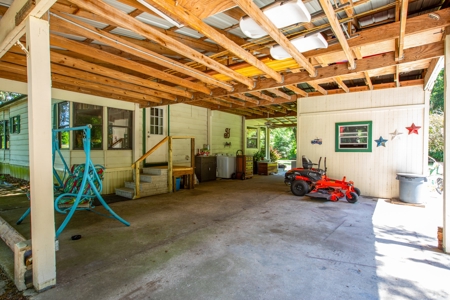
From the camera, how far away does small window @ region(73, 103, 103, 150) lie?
19.6ft

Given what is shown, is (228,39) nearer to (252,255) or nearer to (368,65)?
(368,65)

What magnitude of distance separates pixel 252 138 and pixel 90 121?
8.53 m

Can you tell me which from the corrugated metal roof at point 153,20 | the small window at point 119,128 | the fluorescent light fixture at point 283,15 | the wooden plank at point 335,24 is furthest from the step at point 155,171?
the wooden plank at point 335,24

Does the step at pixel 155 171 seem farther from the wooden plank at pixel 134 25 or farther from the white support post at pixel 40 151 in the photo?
the white support post at pixel 40 151

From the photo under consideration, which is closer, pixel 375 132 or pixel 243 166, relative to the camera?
pixel 375 132

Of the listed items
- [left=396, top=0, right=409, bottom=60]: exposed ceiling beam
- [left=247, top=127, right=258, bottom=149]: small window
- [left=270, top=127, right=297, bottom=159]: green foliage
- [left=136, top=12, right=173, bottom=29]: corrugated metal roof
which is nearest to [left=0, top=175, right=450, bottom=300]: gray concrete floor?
[left=396, top=0, right=409, bottom=60]: exposed ceiling beam

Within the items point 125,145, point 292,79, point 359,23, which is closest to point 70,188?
point 125,145

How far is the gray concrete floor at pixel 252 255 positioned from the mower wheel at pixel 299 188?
116 cm

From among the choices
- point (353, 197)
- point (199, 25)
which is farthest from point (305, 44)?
point (353, 197)

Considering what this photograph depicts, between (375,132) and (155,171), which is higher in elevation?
(375,132)

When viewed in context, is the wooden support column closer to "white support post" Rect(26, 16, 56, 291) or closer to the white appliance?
"white support post" Rect(26, 16, 56, 291)

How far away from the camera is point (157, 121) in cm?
785

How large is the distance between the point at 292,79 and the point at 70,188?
4657 millimetres

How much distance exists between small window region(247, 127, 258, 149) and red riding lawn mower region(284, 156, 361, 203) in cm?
626
